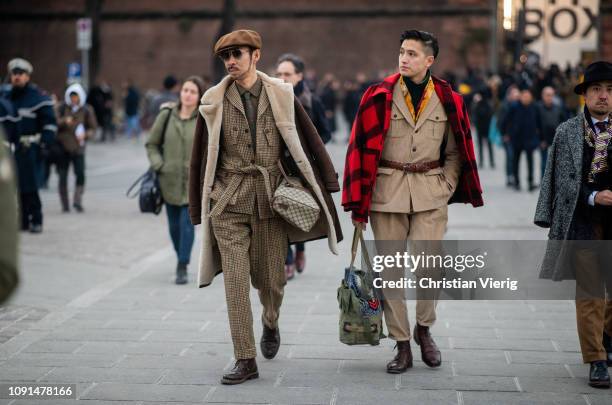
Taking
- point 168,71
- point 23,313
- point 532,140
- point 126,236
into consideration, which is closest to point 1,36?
point 168,71

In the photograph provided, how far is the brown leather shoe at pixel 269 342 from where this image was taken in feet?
21.4

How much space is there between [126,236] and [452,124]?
6.96m

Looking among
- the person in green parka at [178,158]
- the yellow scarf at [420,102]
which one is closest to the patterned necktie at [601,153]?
the yellow scarf at [420,102]

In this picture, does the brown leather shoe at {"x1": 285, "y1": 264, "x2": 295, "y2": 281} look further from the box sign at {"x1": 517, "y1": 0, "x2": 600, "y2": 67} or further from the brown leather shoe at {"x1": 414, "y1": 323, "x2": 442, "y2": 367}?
the box sign at {"x1": 517, "y1": 0, "x2": 600, "y2": 67}

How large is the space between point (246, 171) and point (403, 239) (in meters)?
0.94

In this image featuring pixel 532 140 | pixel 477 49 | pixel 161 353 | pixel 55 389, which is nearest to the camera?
pixel 55 389

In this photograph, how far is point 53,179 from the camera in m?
21.3

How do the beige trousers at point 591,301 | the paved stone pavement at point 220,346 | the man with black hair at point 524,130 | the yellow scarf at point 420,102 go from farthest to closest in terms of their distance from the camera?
the man with black hair at point 524,130 < the yellow scarf at point 420,102 < the beige trousers at point 591,301 < the paved stone pavement at point 220,346

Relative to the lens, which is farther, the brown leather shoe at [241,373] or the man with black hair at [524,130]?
the man with black hair at [524,130]

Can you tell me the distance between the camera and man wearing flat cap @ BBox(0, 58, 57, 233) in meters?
12.7

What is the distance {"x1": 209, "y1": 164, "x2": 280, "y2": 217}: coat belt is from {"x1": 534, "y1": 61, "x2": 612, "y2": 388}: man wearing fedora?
4.78ft

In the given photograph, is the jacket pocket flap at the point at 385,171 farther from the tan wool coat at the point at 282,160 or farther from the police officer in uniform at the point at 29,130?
the police officer in uniform at the point at 29,130

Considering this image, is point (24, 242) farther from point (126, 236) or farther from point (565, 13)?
point (565, 13)

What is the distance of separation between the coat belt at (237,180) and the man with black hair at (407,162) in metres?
0.41
